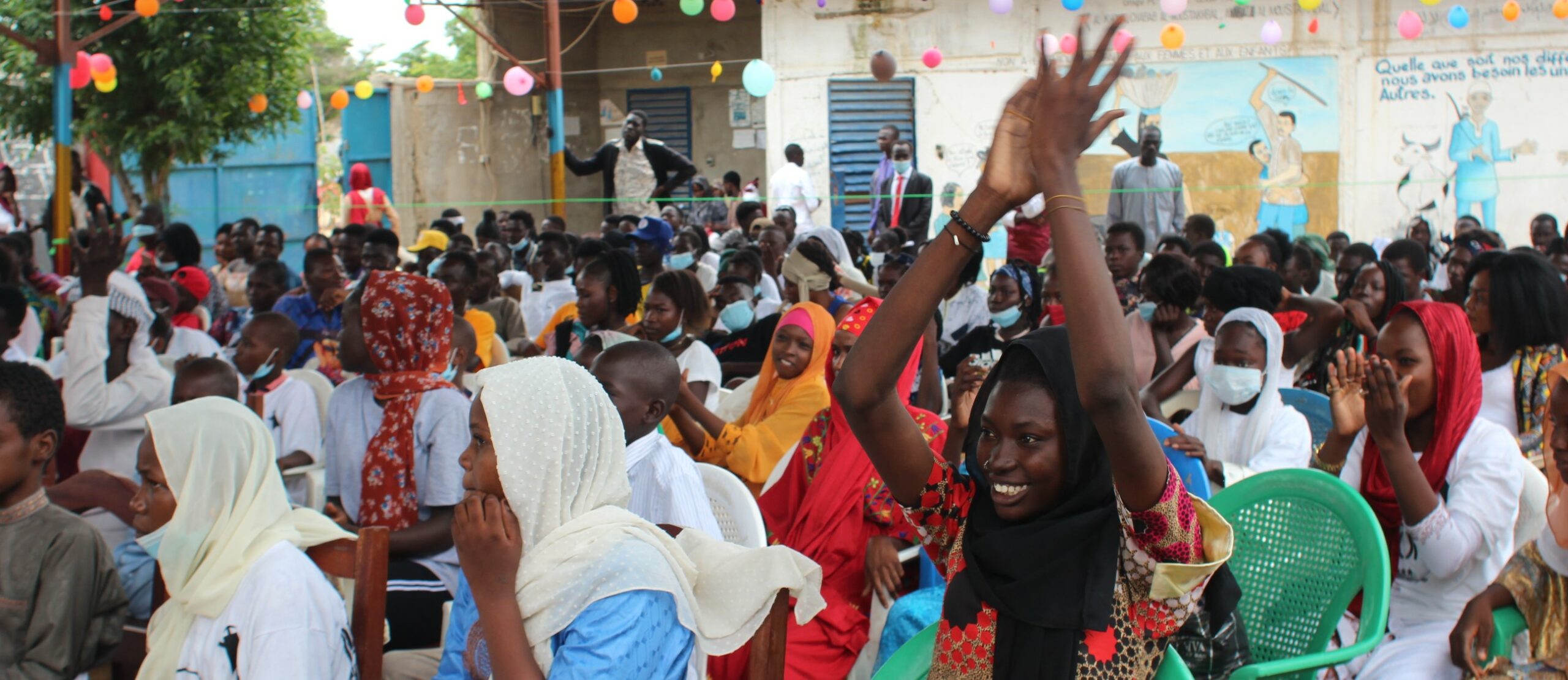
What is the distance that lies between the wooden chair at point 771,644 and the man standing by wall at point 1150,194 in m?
9.43

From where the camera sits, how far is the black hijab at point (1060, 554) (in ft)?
6.12

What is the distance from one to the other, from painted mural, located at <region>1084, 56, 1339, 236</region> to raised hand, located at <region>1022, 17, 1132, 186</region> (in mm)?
13283

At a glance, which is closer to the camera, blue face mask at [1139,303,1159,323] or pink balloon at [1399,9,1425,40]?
blue face mask at [1139,303,1159,323]

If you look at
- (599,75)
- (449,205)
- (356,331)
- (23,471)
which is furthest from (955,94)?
(23,471)

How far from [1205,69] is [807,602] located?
44.8 ft

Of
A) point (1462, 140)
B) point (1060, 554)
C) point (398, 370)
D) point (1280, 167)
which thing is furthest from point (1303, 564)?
point (1462, 140)

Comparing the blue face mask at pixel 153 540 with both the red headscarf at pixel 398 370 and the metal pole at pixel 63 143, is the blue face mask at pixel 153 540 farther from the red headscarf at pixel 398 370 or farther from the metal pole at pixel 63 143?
the metal pole at pixel 63 143

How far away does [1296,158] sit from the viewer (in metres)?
14.6

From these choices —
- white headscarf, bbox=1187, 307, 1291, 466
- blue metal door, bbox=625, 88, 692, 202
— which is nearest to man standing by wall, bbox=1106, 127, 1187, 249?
white headscarf, bbox=1187, 307, 1291, 466

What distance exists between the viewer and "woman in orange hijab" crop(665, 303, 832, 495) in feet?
12.6

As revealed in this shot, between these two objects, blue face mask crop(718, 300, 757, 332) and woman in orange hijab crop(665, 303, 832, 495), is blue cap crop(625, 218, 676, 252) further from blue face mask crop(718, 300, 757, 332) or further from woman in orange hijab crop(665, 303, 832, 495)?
woman in orange hijab crop(665, 303, 832, 495)

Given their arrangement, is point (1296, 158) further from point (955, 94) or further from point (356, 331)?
point (356, 331)

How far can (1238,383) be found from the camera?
395 cm

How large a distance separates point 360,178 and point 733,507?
12.0 meters
